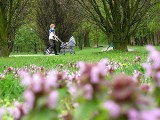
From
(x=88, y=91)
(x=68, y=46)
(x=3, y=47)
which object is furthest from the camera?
(x=68, y=46)

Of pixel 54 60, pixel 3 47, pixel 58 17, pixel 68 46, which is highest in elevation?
pixel 58 17

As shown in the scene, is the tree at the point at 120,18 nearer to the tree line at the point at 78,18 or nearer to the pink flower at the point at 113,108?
the tree line at the point at 78,18

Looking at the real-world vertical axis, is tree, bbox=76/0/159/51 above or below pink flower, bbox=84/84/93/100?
above

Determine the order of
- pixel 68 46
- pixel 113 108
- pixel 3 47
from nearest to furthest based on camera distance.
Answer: pixel 113 108 → pixel 3 47 → pixel 68 46

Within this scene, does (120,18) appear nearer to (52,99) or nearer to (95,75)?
(95,75)

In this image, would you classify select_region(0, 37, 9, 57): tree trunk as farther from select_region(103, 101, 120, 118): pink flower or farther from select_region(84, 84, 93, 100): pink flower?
select_region(103, 101, 120, 118): pink flower

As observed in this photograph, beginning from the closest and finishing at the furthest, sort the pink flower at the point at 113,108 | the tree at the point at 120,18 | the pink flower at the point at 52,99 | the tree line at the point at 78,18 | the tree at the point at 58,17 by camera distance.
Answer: the pink flower at the point at 113,108
the pink flower at the point at 52,99
the tree line at the point at 78,18
the tree at the point at 120,18
the tree at the point at 58,17

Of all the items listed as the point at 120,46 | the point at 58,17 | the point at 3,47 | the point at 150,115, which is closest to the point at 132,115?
the point at 150,115

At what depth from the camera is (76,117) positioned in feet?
3.68

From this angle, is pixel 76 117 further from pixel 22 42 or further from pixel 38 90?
pixel 22 42

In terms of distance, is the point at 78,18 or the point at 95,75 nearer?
the point at 95,75

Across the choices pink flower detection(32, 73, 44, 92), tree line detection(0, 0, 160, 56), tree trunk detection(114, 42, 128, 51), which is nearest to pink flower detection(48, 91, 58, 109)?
pink flower detection(32, 73, 44, 92)

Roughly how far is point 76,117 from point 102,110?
0.09 meters

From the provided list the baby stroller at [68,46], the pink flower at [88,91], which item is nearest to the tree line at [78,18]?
the baby stroller at [68,46]
